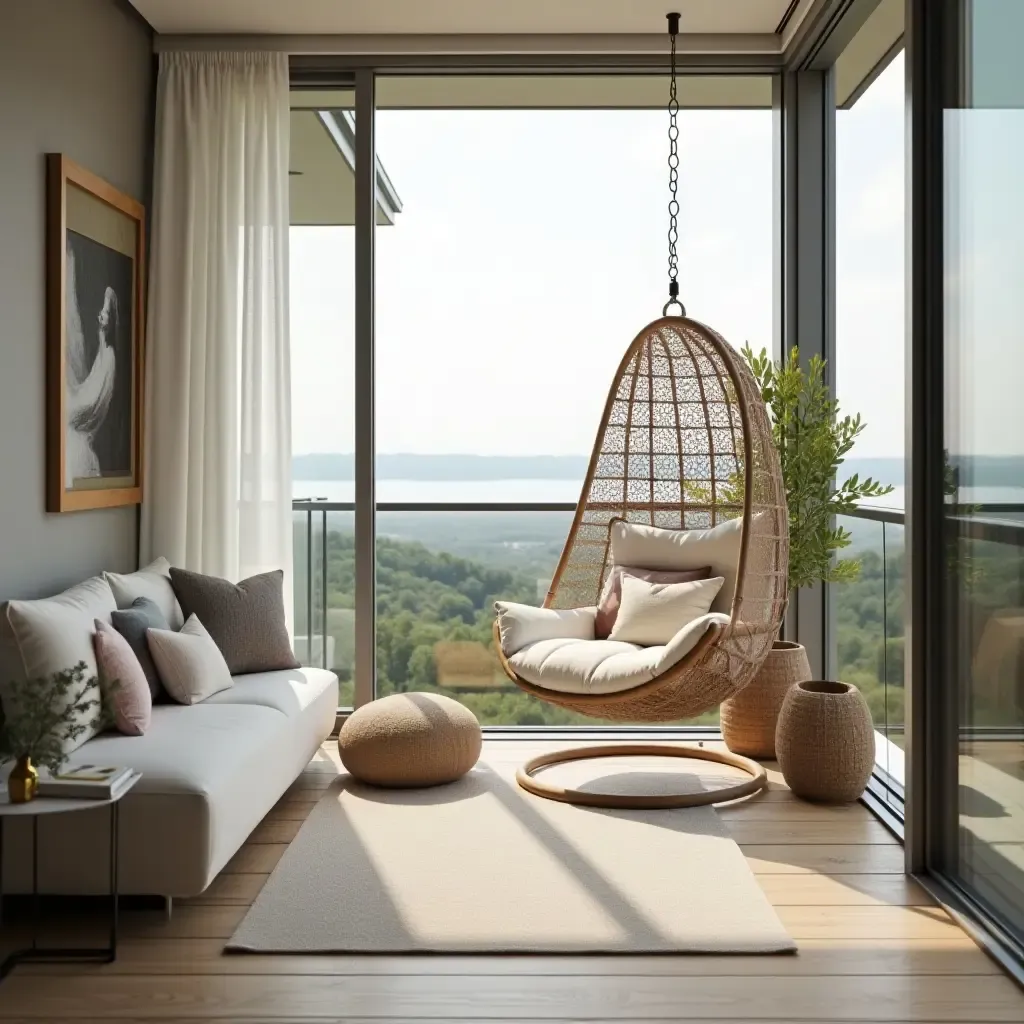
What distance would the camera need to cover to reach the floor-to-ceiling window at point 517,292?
668 centimetres

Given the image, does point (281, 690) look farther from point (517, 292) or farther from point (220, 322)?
point (517, 292)

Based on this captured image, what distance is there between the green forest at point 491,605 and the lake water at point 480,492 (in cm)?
12

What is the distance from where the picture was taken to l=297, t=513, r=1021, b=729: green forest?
2.93 meters

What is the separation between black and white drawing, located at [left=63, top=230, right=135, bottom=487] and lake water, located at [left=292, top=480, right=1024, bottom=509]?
0.88 metres

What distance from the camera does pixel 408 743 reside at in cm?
406

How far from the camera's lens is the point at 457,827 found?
370cm

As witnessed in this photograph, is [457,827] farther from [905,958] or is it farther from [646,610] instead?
[905,958]

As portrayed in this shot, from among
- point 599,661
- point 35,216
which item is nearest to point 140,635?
point 35,216

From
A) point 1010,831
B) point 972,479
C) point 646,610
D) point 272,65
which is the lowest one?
point 1010,831

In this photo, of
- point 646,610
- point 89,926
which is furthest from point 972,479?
point 89,926

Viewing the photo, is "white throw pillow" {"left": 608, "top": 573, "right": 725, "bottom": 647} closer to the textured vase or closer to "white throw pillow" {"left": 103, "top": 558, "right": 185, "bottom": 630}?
the textured vase

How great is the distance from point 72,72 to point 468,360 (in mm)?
5616

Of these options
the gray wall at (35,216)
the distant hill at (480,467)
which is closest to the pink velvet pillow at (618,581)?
the gray wall at (35,216)

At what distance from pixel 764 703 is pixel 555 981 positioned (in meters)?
2.12
